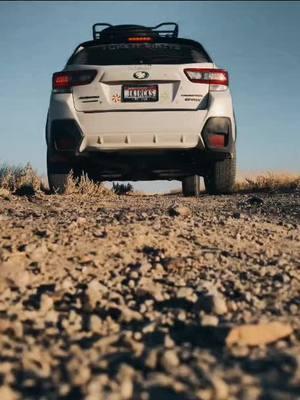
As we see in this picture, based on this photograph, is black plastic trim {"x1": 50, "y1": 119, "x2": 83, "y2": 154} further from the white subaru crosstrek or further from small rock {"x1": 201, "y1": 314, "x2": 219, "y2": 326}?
small rock {"x1": 201, "y1": 314, "x2": 219, "y2": 326}

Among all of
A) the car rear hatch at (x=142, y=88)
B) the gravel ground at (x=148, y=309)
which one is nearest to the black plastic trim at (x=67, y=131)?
the car rear hatch at (x=142, y=88)

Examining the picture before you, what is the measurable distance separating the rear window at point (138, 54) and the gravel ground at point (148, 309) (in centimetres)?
249

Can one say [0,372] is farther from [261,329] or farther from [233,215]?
[233,215]

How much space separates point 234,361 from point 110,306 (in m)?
0.64

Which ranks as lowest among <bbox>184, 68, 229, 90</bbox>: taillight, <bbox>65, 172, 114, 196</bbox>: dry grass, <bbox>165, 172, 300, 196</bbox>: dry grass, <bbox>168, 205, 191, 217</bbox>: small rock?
<bbox>165, 172, 300, 196</bbox>: dry grass

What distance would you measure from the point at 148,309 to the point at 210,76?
3.72 meters

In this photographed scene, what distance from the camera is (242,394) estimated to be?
1.46 meters

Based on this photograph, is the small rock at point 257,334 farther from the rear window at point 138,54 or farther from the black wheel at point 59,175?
the black wheel at point 59,175

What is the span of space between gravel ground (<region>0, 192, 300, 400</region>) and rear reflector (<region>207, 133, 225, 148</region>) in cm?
208

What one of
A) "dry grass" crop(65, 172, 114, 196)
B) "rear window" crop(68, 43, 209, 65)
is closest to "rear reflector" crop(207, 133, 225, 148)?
"rear window" crop(68, 43, 209, 65)

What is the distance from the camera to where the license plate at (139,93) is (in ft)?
17.6

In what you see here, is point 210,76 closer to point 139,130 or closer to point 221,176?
point 139,130

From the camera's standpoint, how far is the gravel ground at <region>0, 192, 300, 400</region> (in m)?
1.56

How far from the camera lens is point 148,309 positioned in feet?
7.11
